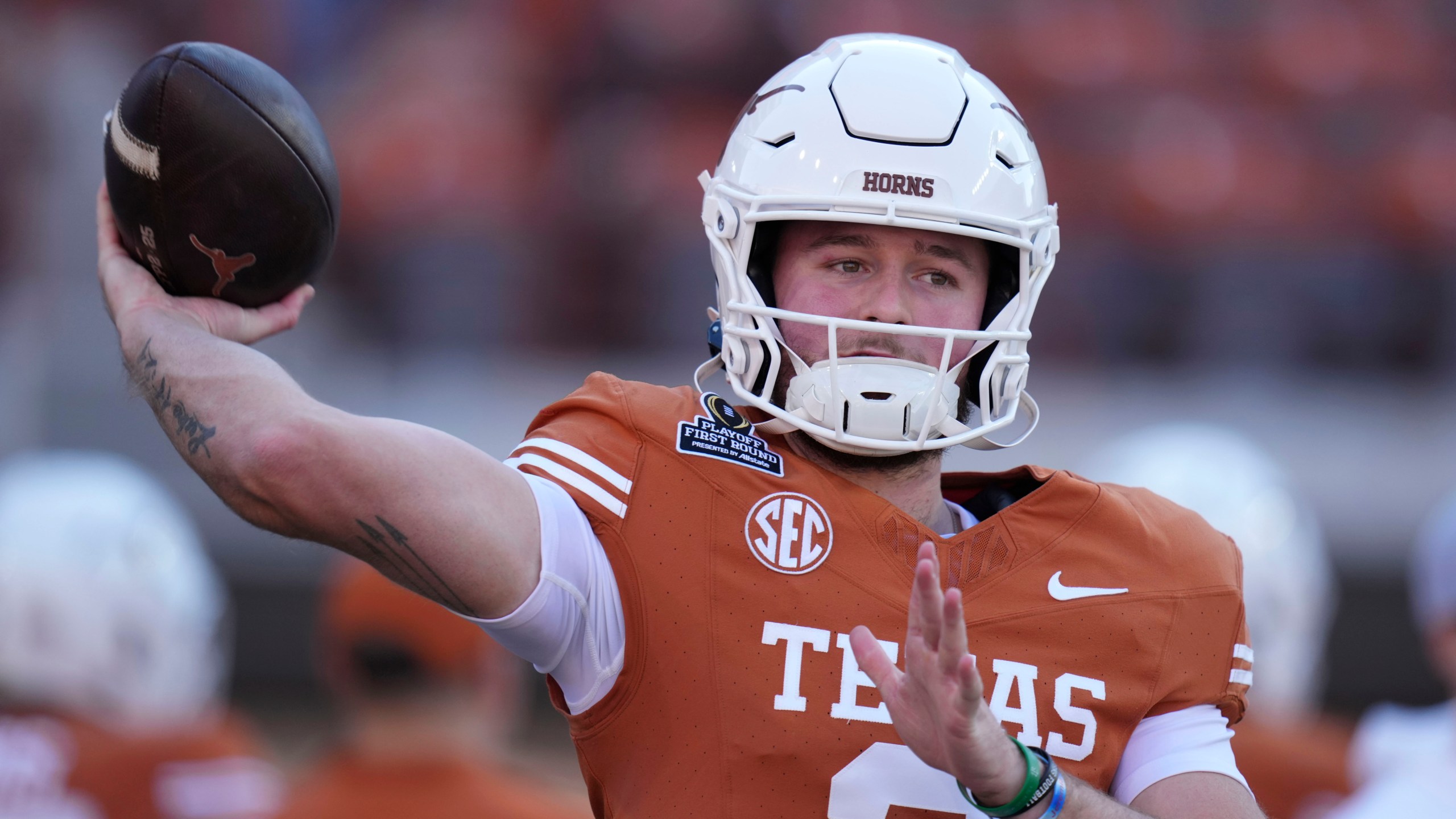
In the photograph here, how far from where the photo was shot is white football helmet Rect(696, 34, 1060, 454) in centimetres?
182

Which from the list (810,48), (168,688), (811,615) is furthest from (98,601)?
(810,48)

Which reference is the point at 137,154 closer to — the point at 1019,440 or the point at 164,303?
the point at 164,303

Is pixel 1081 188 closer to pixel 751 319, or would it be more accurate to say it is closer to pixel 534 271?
pixel 534 271

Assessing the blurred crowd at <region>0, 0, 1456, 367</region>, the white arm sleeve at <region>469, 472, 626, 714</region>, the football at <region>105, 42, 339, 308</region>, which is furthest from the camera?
the blurred crowd at <region>0, 0, 1456, 367</region>

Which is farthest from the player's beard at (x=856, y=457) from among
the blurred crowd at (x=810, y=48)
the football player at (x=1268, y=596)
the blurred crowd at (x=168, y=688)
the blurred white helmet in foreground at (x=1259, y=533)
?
the blurred crowd at (x=810, y=48)

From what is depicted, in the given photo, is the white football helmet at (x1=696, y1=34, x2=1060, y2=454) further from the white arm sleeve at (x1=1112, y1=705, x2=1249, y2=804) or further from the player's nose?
the white arm sleeve at (x1=1112, y1=705, x2=1249, y2=804)

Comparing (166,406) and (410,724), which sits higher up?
(166,406)

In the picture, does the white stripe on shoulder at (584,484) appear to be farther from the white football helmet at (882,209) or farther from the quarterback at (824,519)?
the white football helmet at (882,209)

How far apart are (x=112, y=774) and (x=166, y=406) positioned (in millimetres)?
2129

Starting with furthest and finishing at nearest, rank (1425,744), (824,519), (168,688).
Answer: (168,688) < (1425,744) < (824,519)

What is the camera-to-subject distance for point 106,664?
362cm

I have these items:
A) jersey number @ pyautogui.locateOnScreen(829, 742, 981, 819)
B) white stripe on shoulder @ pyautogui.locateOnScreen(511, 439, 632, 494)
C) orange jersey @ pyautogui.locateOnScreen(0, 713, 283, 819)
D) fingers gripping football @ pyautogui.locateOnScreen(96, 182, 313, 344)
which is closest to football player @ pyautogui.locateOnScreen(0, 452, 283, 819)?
orange jersey @ pyautogui.locateOnScreen(0, 713, 283, 819)

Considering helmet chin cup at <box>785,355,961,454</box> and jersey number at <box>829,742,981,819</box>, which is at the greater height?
helmet chin cup at <box>785,355,961,454</box>

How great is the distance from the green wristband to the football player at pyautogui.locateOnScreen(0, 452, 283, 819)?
7.73 ft
